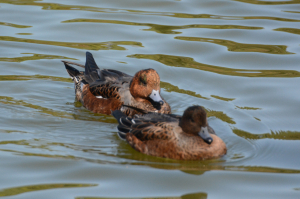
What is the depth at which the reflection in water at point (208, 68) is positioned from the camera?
391 inches

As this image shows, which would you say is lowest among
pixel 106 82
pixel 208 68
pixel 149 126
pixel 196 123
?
pixel 149 126

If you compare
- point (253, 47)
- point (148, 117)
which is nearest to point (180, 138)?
point (148, 117)

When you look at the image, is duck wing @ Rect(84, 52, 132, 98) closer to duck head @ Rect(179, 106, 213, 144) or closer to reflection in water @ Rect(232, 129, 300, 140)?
duck head @ Rect(179, 106, 213, 144)

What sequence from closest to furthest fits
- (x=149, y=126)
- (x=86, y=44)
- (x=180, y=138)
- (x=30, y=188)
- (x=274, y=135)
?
(x=30, y=188), (x=180, y=138), (x=149, y=126), (x=274, y=135), (x=86, y=44)

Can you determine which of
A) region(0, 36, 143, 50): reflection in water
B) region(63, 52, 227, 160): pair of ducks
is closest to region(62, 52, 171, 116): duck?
region(63, 52, 227, 160): pair of ducks

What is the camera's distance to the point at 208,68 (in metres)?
10.4

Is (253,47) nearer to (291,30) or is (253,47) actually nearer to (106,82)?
(291,30)

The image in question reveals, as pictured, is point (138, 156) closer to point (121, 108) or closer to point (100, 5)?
point (121, 108)

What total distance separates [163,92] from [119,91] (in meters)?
1.21

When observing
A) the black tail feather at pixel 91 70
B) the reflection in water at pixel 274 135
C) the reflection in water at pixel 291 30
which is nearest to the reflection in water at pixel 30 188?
the reflection in water at pixel 274 135

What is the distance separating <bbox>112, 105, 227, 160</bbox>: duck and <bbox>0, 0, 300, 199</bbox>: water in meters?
0.15

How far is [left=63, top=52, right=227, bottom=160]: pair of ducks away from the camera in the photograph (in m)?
6.26

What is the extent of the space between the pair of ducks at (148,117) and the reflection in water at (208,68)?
2094 mm

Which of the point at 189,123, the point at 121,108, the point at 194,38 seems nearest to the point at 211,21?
the point at 194,38
